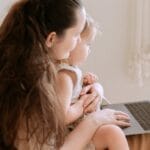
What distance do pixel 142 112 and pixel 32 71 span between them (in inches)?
18.5

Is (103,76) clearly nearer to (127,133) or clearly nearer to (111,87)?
(111,87)

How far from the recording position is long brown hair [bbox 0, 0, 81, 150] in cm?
91

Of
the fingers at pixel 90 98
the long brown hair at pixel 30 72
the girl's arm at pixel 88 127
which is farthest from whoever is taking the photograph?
the fingers at pixel 90 98

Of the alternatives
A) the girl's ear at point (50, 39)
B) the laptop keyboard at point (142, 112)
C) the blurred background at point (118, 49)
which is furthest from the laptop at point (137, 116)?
the blurred background at point (118, 49)

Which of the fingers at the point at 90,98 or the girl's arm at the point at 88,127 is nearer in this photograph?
the girl's arm at the point at 88,127

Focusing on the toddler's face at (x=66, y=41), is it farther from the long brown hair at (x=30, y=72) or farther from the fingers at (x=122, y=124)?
the fingers at (x=122, y=124)

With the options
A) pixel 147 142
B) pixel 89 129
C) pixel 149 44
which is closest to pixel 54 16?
pixel 89 129

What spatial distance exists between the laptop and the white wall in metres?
0.65

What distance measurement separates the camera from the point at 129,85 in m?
1.99

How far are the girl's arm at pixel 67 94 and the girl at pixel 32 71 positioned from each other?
1.2 inches

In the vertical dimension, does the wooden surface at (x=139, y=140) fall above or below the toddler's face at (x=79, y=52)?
below

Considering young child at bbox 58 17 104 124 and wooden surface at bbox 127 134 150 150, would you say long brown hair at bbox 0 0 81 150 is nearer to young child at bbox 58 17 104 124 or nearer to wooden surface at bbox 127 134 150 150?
young child at bbox 58 17 104 124

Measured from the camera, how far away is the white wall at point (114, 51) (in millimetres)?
1885


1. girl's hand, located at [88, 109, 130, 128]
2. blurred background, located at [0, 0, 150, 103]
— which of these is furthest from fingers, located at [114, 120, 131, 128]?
blurred background, located at [0, 0, 150, 103]
